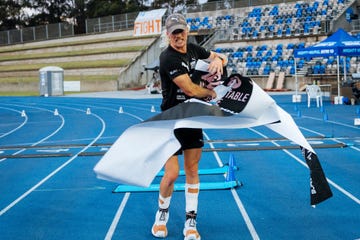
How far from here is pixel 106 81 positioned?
42938mm

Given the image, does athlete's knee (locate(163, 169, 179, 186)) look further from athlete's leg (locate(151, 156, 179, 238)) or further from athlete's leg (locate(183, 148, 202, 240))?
athlete's leg (locate(183, 148, 202, 240))

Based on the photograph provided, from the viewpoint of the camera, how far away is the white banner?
1816 inches

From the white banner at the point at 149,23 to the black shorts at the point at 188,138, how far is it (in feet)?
139

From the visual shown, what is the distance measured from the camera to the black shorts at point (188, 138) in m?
4.43

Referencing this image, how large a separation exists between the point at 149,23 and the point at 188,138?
4386 centimetres

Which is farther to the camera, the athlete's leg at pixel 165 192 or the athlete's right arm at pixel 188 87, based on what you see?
the athlete's leg at pixel 165 192

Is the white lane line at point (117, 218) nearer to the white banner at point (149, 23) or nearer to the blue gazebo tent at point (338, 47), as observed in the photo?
the blue gazebo tent at point (338, 47)

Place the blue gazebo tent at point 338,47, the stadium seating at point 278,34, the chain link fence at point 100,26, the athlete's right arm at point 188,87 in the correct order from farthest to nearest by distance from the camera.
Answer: the chain link fence at point 100,26 → the stadium seating at point 278,34 → the blue gazebo tent at point 338,47 → the athlete's right arm at point 188,87

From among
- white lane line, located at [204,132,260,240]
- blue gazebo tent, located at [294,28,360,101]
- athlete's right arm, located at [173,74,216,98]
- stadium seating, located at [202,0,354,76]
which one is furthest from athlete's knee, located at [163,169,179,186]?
stadium seating, located at [202,0,354,76]

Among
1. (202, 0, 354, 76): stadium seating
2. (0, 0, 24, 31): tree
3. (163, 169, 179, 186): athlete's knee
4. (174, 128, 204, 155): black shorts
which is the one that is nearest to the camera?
(174, 128, 204, 155): black shorts

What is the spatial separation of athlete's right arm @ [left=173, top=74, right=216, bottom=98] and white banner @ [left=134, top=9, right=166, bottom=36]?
42347 mm

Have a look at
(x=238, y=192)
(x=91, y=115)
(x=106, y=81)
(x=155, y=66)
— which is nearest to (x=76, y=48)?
(x=106, y=81)

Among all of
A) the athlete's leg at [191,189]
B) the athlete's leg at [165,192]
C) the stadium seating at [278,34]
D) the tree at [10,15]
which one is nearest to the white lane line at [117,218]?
the athlete's leg at [165,192]

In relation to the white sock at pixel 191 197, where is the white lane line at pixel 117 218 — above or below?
below
